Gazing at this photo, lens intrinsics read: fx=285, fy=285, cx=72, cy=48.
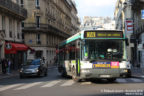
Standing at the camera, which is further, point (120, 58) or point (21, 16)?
point (21, 16)

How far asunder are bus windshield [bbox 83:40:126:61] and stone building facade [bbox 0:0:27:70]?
15.0 m

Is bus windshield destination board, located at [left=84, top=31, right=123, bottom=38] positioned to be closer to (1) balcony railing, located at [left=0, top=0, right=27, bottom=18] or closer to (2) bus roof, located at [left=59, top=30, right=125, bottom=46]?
(2) bus roof, located at [left=59, top=30, right=125, bottom=46]

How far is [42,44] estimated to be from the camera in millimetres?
56500

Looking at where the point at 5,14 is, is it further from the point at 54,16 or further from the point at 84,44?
the point at 54,16

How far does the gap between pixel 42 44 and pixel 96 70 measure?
42311mm

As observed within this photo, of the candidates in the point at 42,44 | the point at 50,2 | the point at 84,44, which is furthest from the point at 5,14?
the point at 50,2

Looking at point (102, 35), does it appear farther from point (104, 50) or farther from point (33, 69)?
point (33, 69)

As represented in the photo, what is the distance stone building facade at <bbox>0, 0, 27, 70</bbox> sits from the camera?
31.5 meters

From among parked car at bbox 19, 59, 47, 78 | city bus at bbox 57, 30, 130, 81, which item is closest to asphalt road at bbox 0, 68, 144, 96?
city bus at bbox 57, 30, 130, 81

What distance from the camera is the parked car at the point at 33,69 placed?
75.7 ft

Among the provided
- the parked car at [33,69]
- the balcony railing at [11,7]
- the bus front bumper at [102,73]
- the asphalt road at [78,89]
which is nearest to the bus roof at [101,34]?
the bus front bumper at [102,73]

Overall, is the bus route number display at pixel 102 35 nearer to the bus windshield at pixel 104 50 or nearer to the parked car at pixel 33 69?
the bus windshield at pixel 104 50

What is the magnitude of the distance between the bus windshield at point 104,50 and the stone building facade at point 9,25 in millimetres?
15004

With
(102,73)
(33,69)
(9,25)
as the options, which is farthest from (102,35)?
(9,25)
